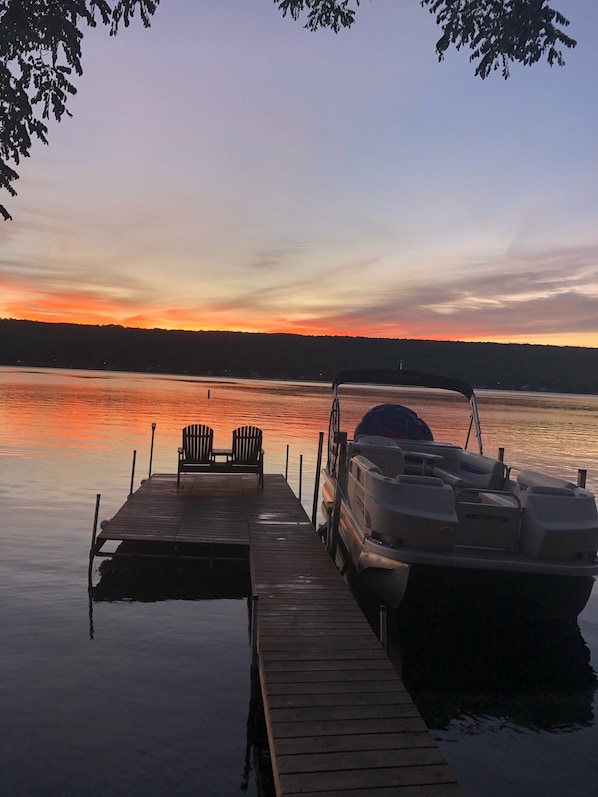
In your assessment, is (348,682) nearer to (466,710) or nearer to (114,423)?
(466,710)

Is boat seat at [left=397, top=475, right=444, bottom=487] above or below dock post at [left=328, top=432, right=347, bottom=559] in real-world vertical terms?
above

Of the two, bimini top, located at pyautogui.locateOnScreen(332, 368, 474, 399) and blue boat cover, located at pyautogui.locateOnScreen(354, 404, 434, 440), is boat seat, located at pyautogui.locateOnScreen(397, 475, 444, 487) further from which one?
blue boat cover, located at pyautogui.locateOnScreen(354, 404, 434, 440)

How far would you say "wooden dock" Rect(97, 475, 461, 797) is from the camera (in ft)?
15.2

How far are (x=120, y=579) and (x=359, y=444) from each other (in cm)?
487

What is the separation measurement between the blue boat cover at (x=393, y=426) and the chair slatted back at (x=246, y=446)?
2.36 metres

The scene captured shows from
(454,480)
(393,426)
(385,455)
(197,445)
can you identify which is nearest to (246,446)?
(197,445)

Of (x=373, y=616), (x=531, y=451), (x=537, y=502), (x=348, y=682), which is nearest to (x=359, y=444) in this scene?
(x=373, y=616)

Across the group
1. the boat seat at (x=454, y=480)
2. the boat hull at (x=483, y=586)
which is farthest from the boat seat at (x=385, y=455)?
the boat hull at (x=483, y=586)

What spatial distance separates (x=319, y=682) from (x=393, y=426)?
9995mm

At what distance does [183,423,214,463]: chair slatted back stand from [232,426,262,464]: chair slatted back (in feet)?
1.90

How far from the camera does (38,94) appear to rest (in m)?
6.48

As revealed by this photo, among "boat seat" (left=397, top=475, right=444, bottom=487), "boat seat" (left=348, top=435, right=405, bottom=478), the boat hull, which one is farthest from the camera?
"boat seat" (left=348, top=435, right=405, bottom=478)

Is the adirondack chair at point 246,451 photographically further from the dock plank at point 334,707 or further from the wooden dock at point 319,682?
the dock plank at point 334,707

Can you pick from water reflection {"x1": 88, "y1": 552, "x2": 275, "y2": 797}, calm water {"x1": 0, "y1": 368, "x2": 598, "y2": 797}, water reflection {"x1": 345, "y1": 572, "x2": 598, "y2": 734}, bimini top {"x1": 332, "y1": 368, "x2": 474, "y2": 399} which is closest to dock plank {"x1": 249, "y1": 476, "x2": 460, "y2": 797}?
calm water {"x1": 0, "y1": 368, "x2": 598, "y2": 797}
